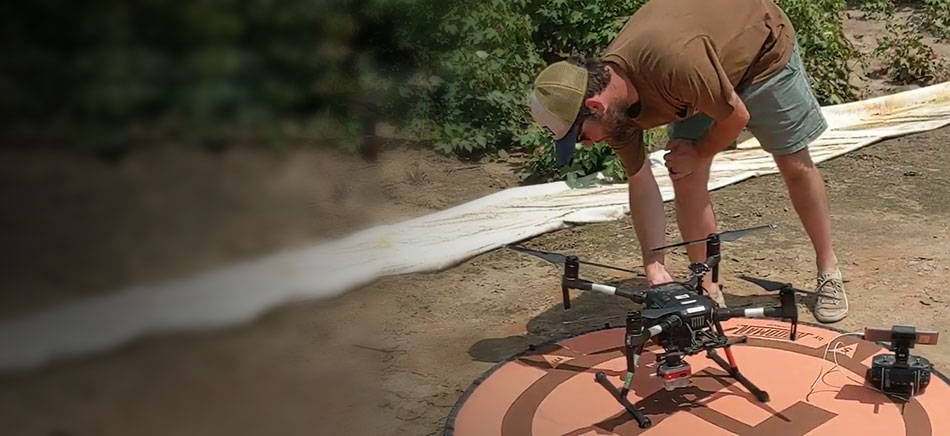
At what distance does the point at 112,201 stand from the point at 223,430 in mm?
334

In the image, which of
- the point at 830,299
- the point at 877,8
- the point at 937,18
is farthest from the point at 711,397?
the point at 877,8

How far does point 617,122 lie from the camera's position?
8.02 ft

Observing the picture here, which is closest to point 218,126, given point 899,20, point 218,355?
point 218,355

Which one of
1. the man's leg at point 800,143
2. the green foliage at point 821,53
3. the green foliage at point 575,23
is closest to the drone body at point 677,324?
the man's leg at point 800,143

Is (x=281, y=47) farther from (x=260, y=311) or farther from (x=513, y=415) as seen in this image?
(x=513, y=415)

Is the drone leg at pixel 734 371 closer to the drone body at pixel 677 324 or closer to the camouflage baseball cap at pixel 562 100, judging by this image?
the drone body at pixel 677 324

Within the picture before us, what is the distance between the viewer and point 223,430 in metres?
0.76

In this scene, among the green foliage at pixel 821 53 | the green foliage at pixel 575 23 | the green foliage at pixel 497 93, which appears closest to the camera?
the green foliage at pixel 497 93

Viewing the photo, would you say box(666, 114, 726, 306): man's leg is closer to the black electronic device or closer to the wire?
the wire

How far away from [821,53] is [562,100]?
3479mm

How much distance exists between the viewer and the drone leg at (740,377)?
8.07 ft

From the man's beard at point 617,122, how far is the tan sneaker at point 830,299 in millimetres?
935

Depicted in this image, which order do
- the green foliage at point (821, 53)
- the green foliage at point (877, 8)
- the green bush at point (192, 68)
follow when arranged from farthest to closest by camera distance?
the green foliage at point (877, 8) < the green foliage at point (821, 53) < the green bush at point (192, 68)

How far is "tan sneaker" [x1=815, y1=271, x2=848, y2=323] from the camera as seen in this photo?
299 cm
